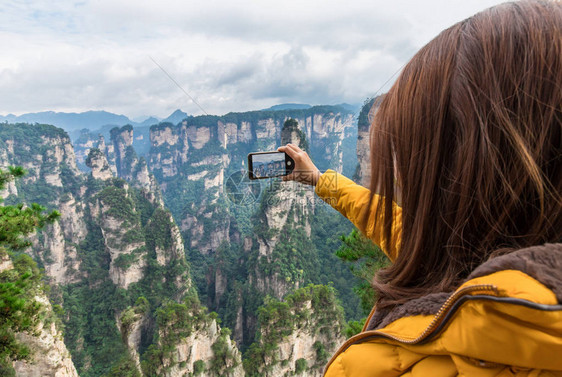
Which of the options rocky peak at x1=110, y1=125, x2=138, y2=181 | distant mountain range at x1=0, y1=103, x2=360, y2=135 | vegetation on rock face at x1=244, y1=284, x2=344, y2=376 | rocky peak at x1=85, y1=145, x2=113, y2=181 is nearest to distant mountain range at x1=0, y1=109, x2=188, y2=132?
distant mountain range at x1=0, y1=103, x2=360, y2=135

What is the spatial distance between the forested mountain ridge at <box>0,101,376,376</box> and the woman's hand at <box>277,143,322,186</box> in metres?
9.16

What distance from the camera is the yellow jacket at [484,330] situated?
448 mm

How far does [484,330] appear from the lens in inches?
19.5

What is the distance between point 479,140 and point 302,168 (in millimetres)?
1100

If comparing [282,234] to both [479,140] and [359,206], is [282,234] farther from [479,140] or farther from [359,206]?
[479,140]

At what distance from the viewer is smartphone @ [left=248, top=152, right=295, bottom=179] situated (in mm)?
1800

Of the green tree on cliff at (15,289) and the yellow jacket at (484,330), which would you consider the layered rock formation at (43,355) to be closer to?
the green tree on cliff at (15,289)

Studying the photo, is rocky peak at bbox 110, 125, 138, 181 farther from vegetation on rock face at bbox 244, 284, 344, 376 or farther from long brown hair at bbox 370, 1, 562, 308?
long brown hair at bbox 370, 1, 562, 308

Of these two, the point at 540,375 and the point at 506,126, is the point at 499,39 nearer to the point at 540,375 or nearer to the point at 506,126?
the point at 506,126

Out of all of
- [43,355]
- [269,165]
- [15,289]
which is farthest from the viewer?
[43,355]

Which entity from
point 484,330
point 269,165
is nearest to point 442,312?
point 484,330

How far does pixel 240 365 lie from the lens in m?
13.2

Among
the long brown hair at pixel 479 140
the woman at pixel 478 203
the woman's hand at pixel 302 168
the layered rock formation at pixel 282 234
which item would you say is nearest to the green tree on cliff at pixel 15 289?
the woman's hand at pixel 302 168

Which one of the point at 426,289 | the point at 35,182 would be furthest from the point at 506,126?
the point at 35,182
